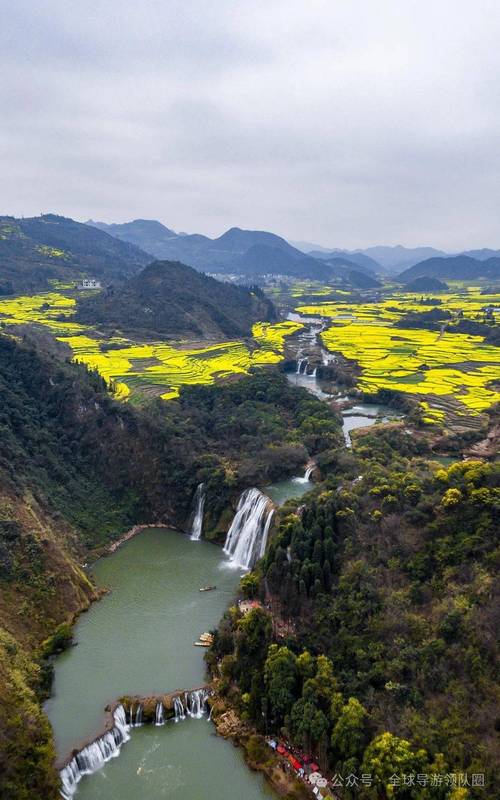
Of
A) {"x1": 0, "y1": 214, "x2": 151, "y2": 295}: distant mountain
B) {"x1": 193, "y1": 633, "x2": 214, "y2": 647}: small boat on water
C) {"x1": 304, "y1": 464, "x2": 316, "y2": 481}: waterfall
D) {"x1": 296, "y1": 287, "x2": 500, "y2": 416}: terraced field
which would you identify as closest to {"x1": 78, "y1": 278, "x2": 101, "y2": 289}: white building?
{"x1": 0, "y1": 214, "x2": 151, "y2": 295}: distant mountain

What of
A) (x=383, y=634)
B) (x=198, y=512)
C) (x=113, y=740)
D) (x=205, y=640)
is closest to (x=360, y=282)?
(x=198, y=512)

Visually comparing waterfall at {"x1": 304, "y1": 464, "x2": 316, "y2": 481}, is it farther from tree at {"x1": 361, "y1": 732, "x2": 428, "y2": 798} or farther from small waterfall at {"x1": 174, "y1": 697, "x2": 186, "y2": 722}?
tree at {"x1": 361, "y1": 732, "x2": 428, "y2": 798}

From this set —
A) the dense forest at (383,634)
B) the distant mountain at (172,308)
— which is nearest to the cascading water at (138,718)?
the dense forest at (383,634)

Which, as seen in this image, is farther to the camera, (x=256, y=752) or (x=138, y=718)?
(x=138, y=718)

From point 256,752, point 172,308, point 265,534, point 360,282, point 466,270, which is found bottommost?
point 256,752

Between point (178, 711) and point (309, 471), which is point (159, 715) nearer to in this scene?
point (178, 711)
